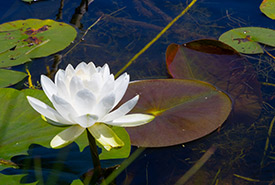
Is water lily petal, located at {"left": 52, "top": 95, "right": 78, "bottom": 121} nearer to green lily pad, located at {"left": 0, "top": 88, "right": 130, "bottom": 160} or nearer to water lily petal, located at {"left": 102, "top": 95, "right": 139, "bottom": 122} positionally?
water lily petal, located at {"left": 102, "top": 95, "right": 139, "bottom": 122}

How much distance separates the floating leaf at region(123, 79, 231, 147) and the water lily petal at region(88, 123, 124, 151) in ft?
1.98

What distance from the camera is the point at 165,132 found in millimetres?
2080

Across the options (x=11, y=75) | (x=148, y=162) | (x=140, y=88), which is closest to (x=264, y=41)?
(x=140, y=88)

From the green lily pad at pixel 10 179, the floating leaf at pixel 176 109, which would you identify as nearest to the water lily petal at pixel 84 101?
the green lily pad at pixel 10 179

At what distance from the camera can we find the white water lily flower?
4.52 ft

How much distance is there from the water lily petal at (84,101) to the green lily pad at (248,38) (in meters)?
2.05

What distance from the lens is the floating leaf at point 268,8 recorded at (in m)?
3.43

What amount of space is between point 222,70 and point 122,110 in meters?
1.52

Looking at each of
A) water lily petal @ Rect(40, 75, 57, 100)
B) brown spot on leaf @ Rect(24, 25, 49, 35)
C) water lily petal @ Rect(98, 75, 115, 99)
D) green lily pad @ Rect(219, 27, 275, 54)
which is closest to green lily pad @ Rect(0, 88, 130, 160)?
water lily petal @ Rect(40, 75, 57, 100)

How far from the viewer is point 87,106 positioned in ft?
4.60

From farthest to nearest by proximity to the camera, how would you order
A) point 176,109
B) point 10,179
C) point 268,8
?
point 268,8
point 176,109
point 10,179

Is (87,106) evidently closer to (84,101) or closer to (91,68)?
(84,101)

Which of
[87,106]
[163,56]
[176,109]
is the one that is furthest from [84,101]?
[163,56]

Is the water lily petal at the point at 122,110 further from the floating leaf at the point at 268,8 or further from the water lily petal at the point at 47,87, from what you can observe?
the floating leaf at the point at 268,8
